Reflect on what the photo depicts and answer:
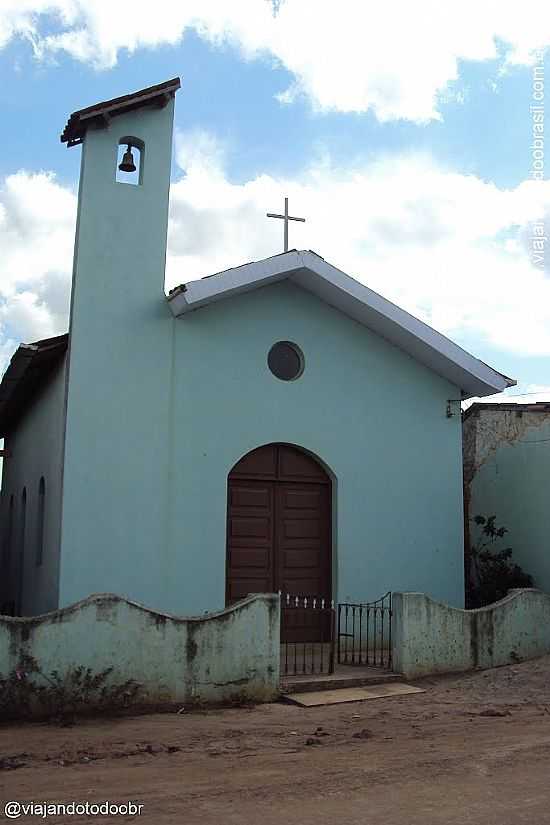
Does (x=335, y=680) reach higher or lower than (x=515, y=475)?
lower

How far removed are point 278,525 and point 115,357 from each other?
11.2 feet

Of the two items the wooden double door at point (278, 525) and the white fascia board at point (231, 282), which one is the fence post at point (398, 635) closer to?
the wooden double door at point (278, 525)

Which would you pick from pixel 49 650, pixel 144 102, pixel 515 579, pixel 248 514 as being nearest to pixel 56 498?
pixel 248 514

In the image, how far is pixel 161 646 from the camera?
8914 mm

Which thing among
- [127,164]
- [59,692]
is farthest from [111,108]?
[59,692]

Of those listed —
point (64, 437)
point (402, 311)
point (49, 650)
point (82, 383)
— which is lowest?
point (49, 650)

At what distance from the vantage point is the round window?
12883 millimetres

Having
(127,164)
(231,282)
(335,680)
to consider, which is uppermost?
(127,164)

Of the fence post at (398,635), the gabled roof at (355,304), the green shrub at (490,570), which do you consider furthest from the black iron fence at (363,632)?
the gabled roof at (355,304)

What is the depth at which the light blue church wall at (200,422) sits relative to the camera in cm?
1133

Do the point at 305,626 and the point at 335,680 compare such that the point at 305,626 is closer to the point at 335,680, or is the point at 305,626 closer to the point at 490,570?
the point at 335,680

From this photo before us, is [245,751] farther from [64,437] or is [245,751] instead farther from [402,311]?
[402,311]

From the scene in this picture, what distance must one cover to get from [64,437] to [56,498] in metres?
0.95

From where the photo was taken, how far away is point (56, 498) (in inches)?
457
